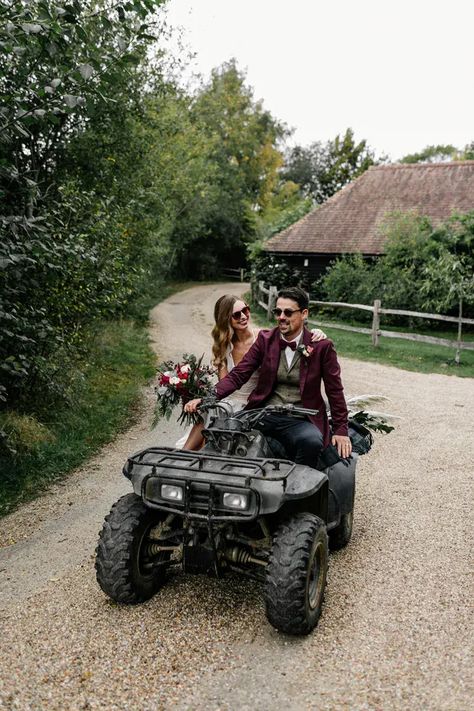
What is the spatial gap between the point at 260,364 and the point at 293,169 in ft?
149

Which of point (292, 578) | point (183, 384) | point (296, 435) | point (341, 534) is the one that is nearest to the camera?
point (292, 578)

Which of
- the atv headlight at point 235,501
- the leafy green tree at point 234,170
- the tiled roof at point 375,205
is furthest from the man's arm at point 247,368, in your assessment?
the leafy green tree at point 234,170

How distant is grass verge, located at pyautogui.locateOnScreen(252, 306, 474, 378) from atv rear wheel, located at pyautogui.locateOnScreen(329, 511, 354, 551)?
9.01 m

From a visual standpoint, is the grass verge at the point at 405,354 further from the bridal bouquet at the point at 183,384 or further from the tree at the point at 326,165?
the tree at the point at 326,165

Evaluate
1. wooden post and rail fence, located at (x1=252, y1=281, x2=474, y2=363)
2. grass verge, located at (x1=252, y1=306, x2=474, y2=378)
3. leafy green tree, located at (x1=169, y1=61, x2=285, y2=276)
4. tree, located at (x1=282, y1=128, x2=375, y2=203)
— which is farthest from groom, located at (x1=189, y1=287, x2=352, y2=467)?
tree, located at (x1=282, y1=128, x2=375, y2=203)

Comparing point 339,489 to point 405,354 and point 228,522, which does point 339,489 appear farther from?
point 405,354

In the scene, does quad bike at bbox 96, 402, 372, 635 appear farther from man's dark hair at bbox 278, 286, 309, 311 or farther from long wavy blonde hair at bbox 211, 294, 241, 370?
long wavy blonde hair at bbox 211, 294, 241, 370

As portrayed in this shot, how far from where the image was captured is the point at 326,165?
47.2 metres

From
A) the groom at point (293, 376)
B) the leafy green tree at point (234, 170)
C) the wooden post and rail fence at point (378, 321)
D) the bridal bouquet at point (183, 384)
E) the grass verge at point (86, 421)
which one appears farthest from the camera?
the leafy green tree at point (234, 170)

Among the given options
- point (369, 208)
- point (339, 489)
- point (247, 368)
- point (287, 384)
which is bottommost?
point (339, 489)

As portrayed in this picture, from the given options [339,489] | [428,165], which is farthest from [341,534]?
[428,165]

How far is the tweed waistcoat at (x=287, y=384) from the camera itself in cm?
463

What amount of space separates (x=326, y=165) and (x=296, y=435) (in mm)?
45770

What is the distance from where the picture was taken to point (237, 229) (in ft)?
136
